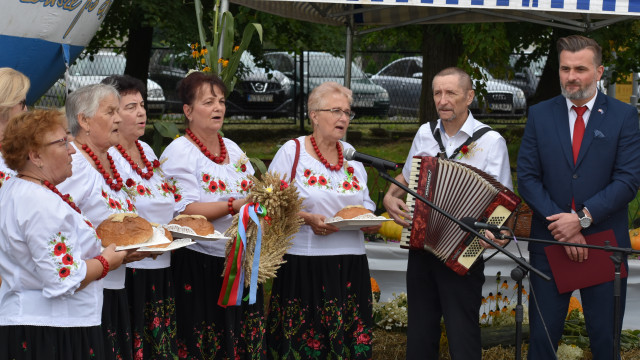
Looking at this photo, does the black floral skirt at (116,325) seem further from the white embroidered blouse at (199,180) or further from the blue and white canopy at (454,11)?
the blue and white canopy at (454,11)

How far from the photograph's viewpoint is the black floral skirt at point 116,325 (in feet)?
13.1

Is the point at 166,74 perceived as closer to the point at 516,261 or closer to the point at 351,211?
the point at 351,211

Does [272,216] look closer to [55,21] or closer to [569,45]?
[569,45]

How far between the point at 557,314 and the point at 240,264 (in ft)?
5.95

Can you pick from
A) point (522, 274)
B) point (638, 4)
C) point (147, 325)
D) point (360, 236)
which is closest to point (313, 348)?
point (360, 236)

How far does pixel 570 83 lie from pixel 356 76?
1404cm

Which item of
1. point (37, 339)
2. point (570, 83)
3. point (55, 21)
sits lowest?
point (37, 339)

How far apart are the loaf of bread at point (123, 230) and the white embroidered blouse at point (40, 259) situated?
0.69 feet

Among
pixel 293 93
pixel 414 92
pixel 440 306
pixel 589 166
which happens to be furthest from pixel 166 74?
pixel 589 166

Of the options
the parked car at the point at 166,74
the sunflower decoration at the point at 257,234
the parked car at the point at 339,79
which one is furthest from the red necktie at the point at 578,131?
the parked car at the point at 166,74

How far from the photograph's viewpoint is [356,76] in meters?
18.4

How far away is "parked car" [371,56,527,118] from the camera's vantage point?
707 inches

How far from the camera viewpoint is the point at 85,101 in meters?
4.10

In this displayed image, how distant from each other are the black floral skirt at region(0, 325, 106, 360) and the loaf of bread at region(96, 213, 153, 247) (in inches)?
17.5
